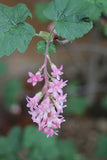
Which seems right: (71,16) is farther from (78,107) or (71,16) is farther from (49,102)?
(78,107)

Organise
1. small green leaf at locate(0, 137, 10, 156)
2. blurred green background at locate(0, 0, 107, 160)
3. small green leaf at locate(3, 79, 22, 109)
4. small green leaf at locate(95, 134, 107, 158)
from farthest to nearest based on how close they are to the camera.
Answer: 1. small green leaf at locate(3, 79, 22, 109)
2. blurred green background at locate(0, 0, 107, 160)
3. small green leaf at locate(95, 134, 107, 158)
4. small green leaf at locate(0, 137, 10, 156)

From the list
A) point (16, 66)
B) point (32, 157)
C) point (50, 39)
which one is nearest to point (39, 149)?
point (32, 157)

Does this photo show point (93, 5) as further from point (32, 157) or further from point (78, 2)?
point (32, 157)

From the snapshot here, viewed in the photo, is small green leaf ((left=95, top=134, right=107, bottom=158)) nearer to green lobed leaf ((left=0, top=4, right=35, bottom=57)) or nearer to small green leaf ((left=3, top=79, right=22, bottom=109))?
small green leaf ((left=3, top=79, right=22, bottom=109))

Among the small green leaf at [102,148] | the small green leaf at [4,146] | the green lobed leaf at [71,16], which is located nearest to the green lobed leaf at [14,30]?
the green lobed leaf at [71,16]

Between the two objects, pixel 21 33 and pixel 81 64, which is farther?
pixel 81 64

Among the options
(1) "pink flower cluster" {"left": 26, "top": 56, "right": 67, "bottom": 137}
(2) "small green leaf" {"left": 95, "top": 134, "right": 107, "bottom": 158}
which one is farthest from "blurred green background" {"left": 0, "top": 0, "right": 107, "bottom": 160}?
(1) "pink flower cluster" {"left": 26, "top": 56, "right": 67, "bottom": 137}
